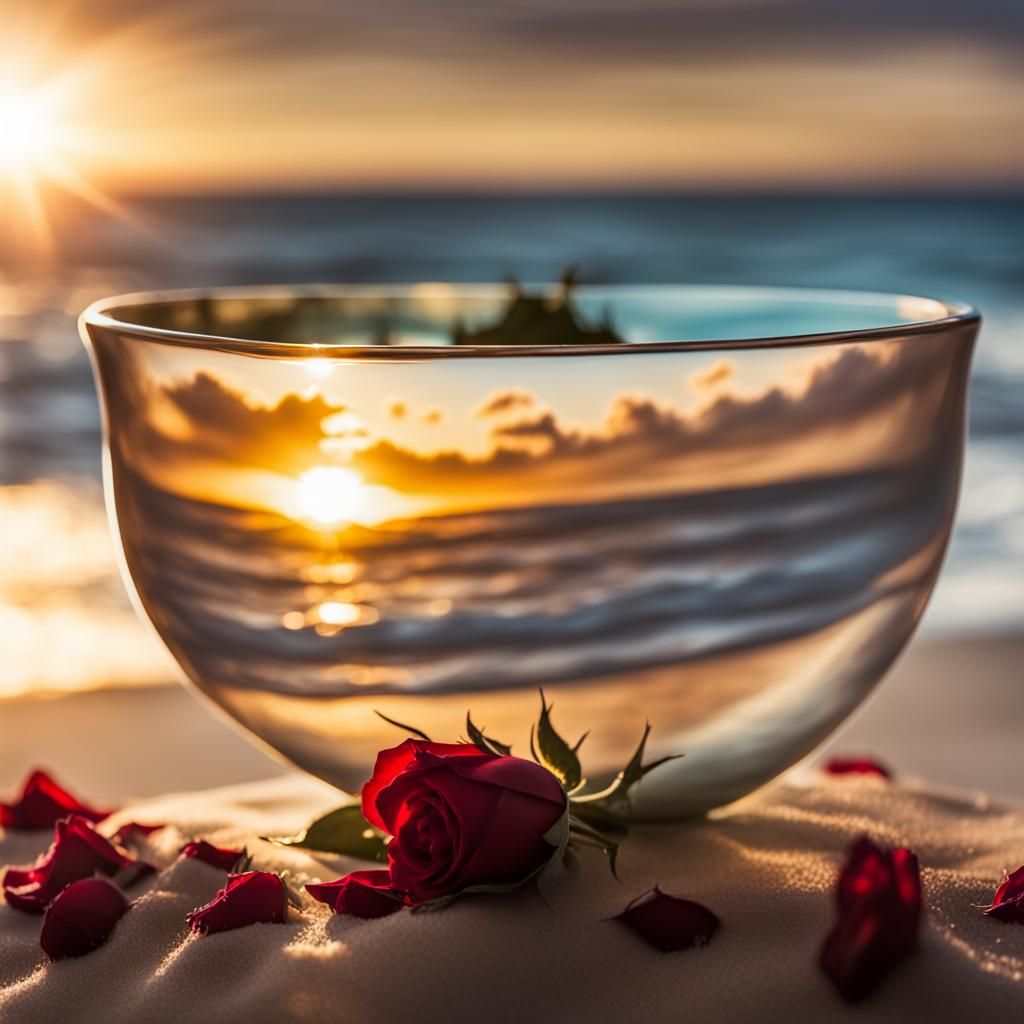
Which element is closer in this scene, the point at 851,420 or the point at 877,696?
the point at 851,420

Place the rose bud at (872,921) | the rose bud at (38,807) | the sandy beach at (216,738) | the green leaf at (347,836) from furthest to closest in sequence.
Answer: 1. the sandy beach at (216,738)
2. the rose bud at (38,807)
3. the green leaf at (347,836)
4. the rose bud at (872,921)

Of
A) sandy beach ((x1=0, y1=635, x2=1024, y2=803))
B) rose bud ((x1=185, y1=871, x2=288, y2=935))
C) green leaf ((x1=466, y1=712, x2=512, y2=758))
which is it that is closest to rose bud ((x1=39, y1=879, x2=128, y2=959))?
rose bud ((x1=185, y1=871, x2=288, y2=935))

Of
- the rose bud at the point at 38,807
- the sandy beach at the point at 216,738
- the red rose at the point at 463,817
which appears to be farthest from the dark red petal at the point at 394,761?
the sandy beach at the point at 216,738

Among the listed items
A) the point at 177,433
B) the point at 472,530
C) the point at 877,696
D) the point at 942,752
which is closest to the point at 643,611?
the point at 472,530

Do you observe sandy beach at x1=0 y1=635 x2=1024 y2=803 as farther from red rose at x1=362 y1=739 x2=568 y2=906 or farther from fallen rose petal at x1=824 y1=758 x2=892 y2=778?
red rose at x1=362 y1=739 x2=568 y2=906

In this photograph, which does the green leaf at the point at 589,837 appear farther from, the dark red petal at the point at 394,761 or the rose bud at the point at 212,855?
the rose bud at the point at 212,855

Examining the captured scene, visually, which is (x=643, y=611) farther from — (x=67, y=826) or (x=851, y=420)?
(x=67, y=826)
